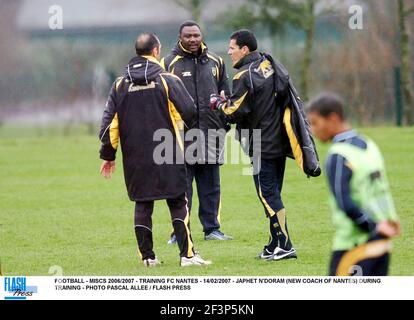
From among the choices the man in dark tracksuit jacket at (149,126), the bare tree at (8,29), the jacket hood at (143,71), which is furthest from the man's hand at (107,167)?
the bare tree at (8,29)

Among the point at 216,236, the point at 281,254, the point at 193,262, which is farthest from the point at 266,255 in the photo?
the point at 216,236

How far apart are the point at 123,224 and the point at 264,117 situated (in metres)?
2.97

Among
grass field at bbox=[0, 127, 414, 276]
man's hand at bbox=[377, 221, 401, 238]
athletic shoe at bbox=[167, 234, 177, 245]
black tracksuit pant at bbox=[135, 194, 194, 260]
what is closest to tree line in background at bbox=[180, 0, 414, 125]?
grass field at bbox=[0, 127, 414, 276]

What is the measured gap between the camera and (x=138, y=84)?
8.66 m

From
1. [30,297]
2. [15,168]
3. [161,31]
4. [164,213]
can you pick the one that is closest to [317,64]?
[161,31]

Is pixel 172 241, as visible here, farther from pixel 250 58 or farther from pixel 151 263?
pixel 250 58

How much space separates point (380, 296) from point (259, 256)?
237 cm

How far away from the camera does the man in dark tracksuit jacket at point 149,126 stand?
866 centimetres

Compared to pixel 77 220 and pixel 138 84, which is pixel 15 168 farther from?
pixel 138 84

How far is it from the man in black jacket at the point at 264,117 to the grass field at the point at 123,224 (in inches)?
11.5

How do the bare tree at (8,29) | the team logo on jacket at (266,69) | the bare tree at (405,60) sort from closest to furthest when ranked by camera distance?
the team logo on jacket at (266,69), the bare tree at (8,29), the bare tree at (405,60)

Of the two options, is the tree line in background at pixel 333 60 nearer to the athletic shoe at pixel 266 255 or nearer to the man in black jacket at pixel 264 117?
the man in black jacket at pixel 264 117

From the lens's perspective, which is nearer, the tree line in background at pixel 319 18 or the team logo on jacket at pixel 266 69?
the team logo on jacket at pixel 266 69

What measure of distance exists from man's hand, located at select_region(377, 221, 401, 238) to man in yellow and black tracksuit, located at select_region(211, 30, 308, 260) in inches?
125
